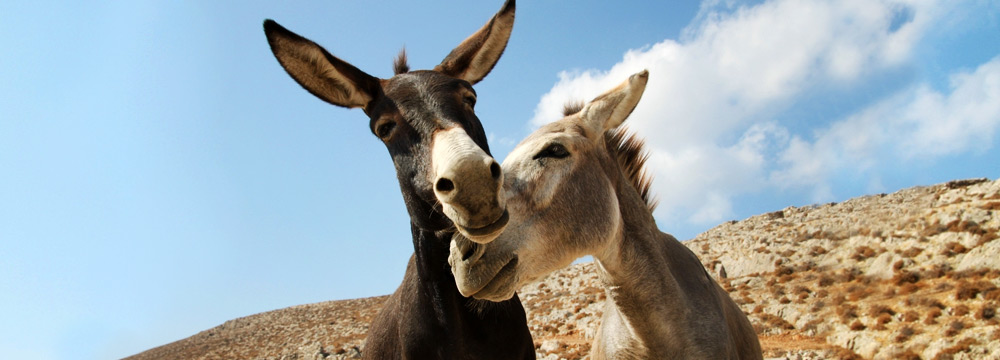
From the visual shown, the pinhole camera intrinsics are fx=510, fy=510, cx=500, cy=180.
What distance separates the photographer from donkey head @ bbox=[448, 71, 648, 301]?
8.59 ft

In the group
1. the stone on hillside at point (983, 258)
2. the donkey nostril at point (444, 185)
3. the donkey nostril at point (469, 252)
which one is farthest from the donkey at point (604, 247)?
the stone on hillside at point (983, 258)

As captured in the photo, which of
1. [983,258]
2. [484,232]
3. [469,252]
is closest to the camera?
[484,232]

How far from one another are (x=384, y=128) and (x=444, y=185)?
166 centimetres

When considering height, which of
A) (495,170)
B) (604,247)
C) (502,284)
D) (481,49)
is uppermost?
(481,49)

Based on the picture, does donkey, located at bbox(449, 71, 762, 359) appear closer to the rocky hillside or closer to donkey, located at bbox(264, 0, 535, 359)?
donkey, located at bbox(264, 0, 535, 359)

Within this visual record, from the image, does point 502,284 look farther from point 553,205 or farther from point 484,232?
point 553,205

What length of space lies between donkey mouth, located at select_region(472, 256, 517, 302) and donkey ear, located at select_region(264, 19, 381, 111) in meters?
2.28

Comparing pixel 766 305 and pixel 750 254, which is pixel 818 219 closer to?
pixel 750 254

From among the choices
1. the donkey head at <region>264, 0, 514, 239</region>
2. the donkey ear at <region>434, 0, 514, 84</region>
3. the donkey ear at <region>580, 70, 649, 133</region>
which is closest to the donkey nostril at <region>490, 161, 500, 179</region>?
the donkey head at <region>264, 0, 514, 239</region>

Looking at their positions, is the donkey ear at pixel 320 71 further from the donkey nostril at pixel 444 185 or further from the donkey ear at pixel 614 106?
the donkey nostril at pixel 444 185

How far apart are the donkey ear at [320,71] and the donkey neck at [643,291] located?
2.25 meters

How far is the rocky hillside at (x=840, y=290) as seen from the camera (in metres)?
15.3

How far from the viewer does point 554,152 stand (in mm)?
3227

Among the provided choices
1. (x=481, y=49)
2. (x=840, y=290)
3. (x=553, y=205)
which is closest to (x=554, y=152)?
(x=553, y=205)
